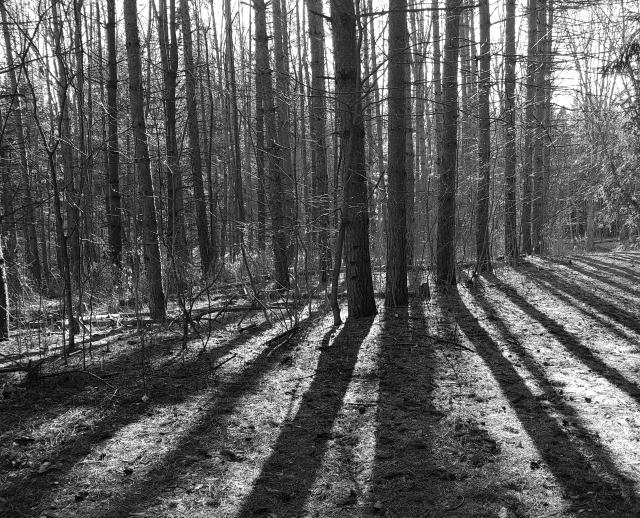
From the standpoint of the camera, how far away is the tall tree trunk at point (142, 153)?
6922 mm

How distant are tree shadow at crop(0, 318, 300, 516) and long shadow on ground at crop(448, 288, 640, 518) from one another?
227 cm

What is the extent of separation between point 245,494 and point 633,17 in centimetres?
917

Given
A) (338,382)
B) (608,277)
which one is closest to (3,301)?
(338,382)

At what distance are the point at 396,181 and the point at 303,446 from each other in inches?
184

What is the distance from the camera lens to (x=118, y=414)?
3.87 m

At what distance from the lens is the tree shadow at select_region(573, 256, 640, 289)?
9695 mm

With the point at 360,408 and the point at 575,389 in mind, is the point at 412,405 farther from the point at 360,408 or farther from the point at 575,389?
the point at 575,389

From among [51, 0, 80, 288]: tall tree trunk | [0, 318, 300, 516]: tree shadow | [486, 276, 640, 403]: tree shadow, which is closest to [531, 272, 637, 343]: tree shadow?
[486, 276, 640, 403]: tree shadow

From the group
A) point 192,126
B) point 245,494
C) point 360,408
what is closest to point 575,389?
point 360,408

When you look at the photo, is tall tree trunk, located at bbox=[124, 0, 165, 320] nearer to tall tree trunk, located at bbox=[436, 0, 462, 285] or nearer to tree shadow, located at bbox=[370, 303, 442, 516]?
tree shadow, located at bbox=[370, 303, 442, 516]

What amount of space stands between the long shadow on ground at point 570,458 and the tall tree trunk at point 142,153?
14.7 feet

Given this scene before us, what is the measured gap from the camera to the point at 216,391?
14.5 ft

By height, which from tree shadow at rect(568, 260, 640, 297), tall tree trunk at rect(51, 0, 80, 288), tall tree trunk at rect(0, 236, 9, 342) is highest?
tall tree trunk at rect(51, 0, 80, 288)

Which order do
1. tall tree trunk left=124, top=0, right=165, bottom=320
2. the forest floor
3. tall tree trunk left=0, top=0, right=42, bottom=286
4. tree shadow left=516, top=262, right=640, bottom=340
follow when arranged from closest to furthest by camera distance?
the forest floor, tall tree trunk left=0, top=0, right=42, bottom=286, tree shadow left=516, top=262, right=640, bottom=340, tall tree trunk left=124, top=0, right=165, bottom=320
